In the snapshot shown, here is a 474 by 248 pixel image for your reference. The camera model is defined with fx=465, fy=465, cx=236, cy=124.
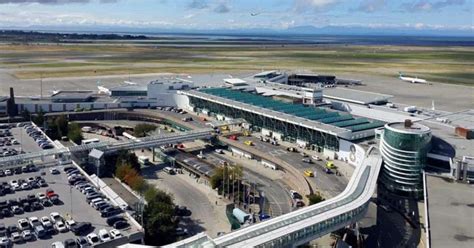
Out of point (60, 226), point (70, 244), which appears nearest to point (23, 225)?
point (60, 226)

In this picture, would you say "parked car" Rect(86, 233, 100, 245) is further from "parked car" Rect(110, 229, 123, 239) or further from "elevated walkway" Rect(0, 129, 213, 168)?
"elevated walkway" Rect(0, 129, 213, 168)

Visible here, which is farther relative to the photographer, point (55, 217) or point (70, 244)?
point (55, 217)

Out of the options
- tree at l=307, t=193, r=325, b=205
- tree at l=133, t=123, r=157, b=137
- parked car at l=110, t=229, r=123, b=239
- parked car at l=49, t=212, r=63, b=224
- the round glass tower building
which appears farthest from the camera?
tree at l=133, t=123, r=157, b=137

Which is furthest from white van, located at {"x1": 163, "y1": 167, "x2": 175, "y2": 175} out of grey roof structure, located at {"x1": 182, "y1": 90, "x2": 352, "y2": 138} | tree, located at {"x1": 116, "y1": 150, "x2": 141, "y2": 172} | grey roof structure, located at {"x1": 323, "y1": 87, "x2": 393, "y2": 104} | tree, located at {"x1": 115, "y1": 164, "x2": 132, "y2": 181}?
grey roof structure, located at {"x1": 323, "y1": 87, "x2": 393, "y2": 104}

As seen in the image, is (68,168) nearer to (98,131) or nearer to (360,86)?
(98,131)

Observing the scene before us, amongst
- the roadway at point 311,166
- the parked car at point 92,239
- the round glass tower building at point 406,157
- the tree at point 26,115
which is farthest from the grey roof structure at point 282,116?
the parked car at point 92,239

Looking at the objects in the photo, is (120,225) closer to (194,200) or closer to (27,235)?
(27,235)
